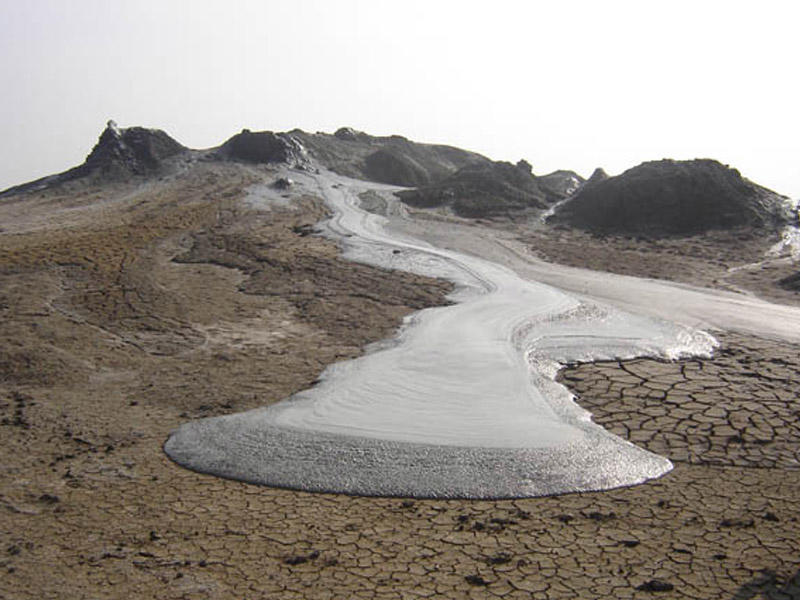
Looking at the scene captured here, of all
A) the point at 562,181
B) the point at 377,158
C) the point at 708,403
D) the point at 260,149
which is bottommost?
the point at 708,403

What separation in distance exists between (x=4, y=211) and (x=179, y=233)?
8.66 metres

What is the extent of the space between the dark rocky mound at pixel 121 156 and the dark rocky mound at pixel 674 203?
18.8m

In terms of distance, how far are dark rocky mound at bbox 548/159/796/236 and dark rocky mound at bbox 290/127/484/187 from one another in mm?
12044

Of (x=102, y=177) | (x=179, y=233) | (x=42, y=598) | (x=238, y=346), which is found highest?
(x=102, y=177)

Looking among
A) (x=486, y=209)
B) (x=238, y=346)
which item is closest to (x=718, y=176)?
(x=486, y=209)

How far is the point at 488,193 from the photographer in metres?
29.2

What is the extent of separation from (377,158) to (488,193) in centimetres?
1369

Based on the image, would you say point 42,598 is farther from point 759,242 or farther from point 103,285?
point 759,242

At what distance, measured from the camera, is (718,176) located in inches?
1004

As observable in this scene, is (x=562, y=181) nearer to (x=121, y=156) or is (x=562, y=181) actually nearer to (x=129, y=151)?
(x=129, y=151)

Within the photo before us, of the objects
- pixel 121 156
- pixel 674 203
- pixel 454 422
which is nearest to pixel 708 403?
pixel 454 422

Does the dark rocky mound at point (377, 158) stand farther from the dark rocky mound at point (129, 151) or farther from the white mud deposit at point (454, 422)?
the white mud deposit at point (454, 422)

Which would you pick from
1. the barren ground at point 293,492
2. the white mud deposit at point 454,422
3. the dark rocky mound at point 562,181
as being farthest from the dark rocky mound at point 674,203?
the barren ground at point 293,492

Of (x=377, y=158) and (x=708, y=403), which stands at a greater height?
(x=377, y=158)
